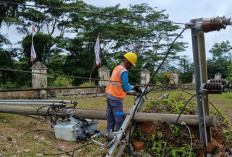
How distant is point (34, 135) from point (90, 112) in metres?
1.42

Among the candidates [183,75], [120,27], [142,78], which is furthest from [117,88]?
[183,75]

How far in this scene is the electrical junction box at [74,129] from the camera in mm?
5391

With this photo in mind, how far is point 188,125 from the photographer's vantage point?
4.45m

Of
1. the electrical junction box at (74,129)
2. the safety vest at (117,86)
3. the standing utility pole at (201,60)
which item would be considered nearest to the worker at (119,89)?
the safety vest at (117,86)

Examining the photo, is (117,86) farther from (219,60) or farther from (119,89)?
(219,60)

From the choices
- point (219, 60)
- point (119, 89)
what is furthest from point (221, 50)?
point (119, 89)

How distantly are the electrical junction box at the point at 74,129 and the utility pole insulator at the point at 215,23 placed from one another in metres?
3.31

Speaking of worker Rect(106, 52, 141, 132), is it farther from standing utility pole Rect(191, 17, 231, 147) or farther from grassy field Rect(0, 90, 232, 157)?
standing utility pole Rect(191, 17, 231, 147)

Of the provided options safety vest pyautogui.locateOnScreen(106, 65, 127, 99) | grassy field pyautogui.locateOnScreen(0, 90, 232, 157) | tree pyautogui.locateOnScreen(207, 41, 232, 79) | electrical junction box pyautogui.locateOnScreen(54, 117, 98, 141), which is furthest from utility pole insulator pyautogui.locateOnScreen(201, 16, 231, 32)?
tree pyautogui.locateOnScreen(207, 41, 232, 79)

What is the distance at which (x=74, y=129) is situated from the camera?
5.39m

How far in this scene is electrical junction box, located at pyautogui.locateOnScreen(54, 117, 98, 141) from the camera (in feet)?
17.7

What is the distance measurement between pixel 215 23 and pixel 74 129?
Result: 3.48 metres

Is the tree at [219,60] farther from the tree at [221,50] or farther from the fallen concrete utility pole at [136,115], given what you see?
the fallen concrete utility pole at [136,115]

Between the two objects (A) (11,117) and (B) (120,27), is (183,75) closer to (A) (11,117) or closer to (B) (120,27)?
(B) (120,27)
